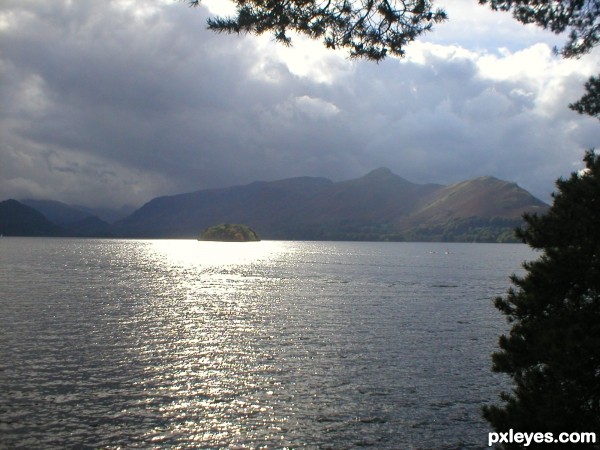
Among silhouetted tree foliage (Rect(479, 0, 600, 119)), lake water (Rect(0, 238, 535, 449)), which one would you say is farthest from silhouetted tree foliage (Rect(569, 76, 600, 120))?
lake water (Rect(0, 238, 535, 449))

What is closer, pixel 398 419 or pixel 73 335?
pixel 398 419

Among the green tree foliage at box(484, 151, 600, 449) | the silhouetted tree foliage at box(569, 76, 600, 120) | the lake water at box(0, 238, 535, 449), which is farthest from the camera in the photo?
the lake water at box(0, 238, 535, 449)

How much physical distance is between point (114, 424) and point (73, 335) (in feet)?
73.8

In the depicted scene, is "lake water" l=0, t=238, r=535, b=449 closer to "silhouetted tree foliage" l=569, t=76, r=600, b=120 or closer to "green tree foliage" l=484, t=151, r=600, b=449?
"green tree foliage" l=484, t=151, r=600, b=449

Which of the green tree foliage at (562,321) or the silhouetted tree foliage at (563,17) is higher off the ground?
the silhouetted tree foliage at (563,17)

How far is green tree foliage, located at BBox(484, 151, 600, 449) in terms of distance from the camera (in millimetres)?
12250

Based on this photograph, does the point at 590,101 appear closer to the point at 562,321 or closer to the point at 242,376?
the point at 562,321

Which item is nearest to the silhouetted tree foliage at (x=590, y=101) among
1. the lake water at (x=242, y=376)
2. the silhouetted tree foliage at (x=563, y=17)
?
the silhouetted tree foliage at (x=563, y=17)

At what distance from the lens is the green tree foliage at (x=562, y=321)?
40.2 ft

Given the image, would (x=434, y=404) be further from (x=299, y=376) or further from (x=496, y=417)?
(x=496, y=417)

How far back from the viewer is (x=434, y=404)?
25.2 m

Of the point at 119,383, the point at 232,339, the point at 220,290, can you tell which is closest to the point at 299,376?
the point at 119,383

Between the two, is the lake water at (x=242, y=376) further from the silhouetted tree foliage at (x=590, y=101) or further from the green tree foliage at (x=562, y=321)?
the silhouetted tree foliage at (x=590, y=101)

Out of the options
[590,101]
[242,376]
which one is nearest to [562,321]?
[590,101]
